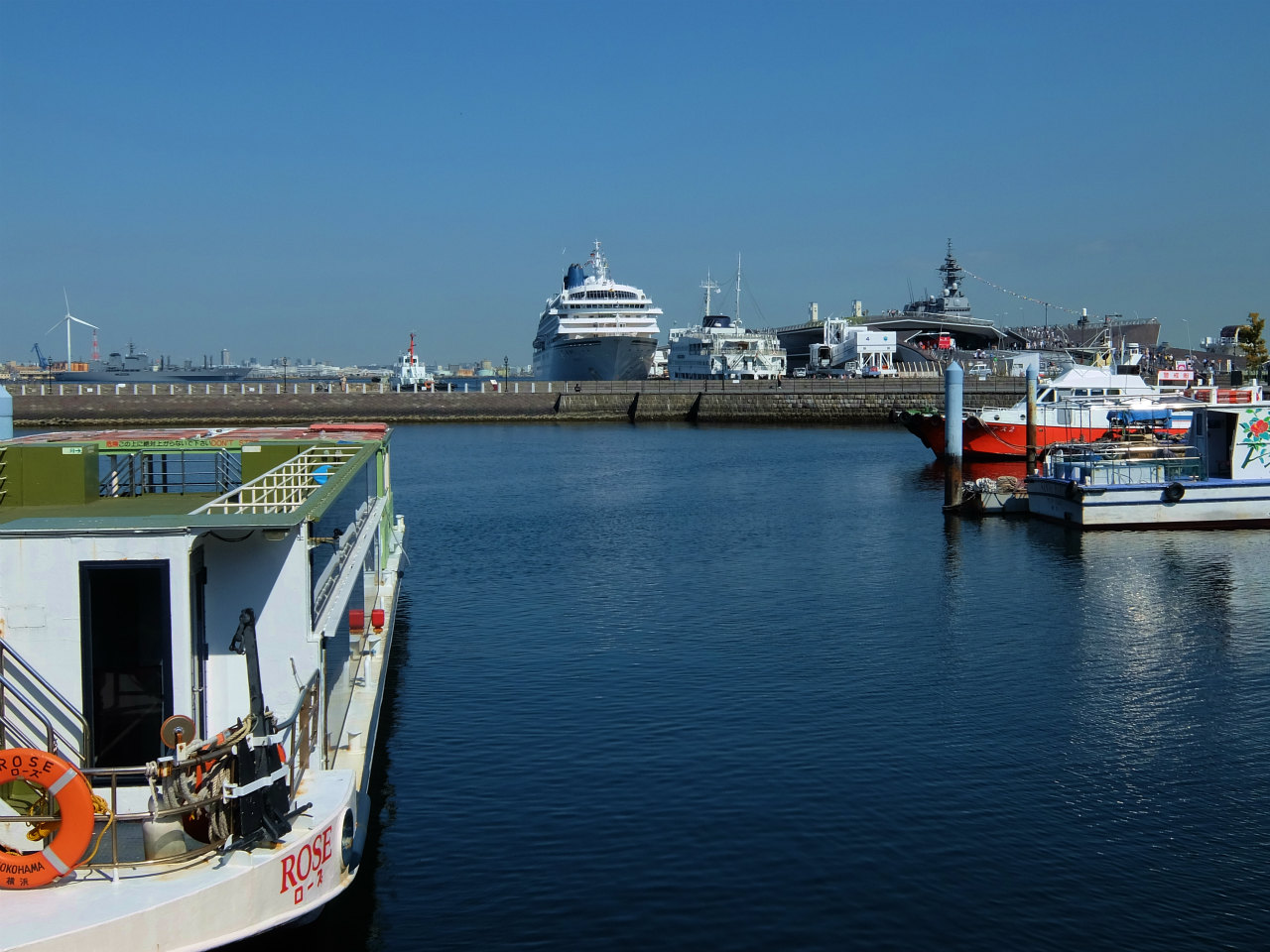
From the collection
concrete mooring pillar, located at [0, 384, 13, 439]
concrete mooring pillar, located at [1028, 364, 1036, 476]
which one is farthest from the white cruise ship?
concrete mooring pillar, located at [0, 384, 13, 439]

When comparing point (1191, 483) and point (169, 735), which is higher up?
point (1191, 483)

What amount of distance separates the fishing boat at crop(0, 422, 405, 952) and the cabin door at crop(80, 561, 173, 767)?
0.01 meters

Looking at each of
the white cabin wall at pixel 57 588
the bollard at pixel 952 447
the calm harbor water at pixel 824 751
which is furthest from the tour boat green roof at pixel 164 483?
the bollard at pixel 952 447

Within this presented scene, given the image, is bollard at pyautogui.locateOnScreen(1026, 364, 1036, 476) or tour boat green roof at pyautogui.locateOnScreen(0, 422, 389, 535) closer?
tour boat green roof at pyautogui.locateOnScreen(0, 422, 389, 535)

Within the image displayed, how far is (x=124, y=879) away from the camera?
8.68 metres

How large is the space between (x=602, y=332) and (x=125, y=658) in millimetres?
107816

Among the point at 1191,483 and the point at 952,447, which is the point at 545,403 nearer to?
the point at 952,447

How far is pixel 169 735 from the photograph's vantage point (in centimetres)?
978

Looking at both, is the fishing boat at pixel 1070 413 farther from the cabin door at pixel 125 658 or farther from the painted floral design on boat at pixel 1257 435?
the cabin door at pixel 125 658

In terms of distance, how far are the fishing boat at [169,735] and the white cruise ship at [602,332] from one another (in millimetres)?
102782

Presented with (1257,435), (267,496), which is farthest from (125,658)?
(1257,435)

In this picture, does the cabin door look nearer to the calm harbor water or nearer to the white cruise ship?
the calm harbor water

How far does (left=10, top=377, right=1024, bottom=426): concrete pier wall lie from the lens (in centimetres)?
8962

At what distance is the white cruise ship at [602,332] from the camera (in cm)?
11406
